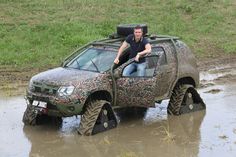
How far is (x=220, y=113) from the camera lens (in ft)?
42.6

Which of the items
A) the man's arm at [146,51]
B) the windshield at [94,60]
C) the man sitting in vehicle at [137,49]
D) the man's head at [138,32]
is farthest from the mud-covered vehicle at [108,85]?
the man's head at [138,32]

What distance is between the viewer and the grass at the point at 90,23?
19922 mm

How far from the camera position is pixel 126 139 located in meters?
11.0

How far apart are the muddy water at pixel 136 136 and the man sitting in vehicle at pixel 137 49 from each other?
1.16 m

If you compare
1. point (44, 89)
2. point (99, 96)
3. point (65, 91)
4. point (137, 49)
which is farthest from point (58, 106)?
point (137, 49)

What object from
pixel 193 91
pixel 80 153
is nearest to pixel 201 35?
pixel 193 91

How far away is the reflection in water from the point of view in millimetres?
10242

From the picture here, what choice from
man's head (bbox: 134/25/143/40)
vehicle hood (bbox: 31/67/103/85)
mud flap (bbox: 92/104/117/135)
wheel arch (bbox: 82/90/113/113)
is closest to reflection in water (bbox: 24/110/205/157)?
mud flap (bbox: 92/104/117/135)

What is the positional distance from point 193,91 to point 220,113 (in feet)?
2.49

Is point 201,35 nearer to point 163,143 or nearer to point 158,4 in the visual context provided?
point 158,4

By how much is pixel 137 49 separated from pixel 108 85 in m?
0.99

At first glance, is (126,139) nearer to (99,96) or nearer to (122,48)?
(99,96)

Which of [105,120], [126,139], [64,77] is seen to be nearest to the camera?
A: [126,139]

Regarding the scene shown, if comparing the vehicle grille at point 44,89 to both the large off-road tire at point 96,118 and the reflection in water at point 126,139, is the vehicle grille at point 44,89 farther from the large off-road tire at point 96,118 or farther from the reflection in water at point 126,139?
the reflection in water at point 126,139
